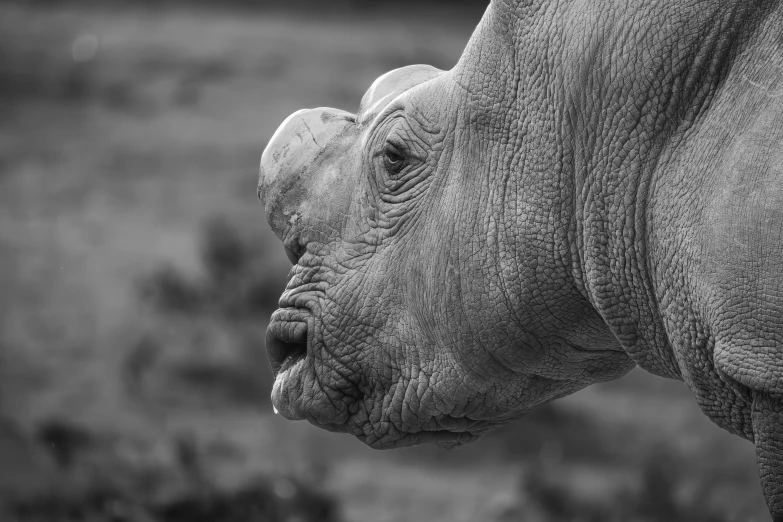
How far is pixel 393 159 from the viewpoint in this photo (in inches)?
113

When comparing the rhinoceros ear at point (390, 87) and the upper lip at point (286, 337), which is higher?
the rhinoceros ear at point (390, 87)

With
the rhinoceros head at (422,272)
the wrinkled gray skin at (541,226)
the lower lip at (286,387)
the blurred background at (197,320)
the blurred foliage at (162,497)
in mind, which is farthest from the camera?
the blurred background at (197,320)

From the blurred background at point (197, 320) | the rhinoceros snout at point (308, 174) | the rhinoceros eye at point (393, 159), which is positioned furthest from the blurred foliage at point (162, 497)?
the rhinoceros eye at point (393, 159)

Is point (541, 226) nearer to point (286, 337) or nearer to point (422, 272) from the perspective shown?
point (422, 272)

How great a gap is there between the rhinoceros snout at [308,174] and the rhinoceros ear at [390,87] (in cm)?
6

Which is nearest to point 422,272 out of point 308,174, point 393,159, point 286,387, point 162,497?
point 393,159

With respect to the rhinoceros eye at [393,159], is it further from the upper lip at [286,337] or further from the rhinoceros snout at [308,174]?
the upper lip at [286,337]

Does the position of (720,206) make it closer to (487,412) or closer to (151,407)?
(487,412)

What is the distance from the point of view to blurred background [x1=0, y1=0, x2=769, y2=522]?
7.63 meters

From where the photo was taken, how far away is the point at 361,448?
8.26 m

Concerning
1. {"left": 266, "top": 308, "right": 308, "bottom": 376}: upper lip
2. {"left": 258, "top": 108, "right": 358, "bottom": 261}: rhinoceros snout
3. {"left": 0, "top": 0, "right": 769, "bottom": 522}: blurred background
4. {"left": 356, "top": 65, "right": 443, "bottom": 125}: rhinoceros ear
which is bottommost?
{"left": 0, "top": 0, "right": 769, "bottom": 522}: blurred background

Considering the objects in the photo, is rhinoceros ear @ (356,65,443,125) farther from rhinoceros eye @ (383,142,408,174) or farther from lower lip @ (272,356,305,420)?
lower lip @ (272,356,305,420)

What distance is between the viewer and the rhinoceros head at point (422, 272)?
2600mm

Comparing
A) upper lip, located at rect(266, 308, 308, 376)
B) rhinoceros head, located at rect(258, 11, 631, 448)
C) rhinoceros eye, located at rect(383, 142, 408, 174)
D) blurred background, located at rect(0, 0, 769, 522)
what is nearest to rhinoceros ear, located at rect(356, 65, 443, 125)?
rhinoceros head, located at rect(258, 11, 631, 448)
